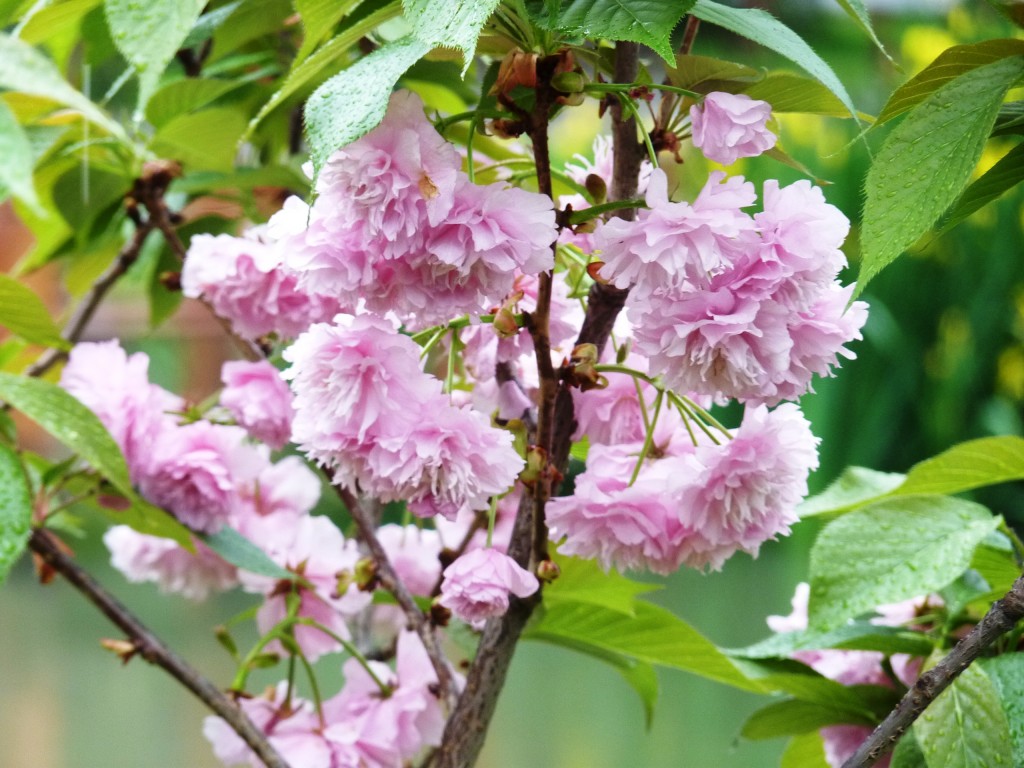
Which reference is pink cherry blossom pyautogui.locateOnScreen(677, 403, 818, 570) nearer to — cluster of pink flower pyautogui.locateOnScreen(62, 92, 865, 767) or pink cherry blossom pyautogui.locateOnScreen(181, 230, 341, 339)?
cluster of pink flower pyautogui.locateOnScreen(62, 92, 865, 767)

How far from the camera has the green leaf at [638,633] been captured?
1.15ft

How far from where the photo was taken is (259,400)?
14.5 inches

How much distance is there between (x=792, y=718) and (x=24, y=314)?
282 millimetres

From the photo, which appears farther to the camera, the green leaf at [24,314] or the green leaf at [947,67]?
the green leaf at [24,314]

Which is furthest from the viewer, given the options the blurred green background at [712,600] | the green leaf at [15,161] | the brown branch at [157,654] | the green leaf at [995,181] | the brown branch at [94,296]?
the blurred green background at [712,600]

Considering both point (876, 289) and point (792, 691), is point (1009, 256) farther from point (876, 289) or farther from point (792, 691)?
point (792, 691)

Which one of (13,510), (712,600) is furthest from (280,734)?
(712,600)

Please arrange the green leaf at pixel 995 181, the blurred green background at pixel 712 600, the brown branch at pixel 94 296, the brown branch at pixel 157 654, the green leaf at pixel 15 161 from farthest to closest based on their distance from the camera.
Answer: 1. the blurred green background at pixel 712 600
2. the brown branch at pixel 94 296
3. the brown branch at pixel 157 654
4. the green leaf at pixel 995 181
5. the green leaf at pixel 15 161

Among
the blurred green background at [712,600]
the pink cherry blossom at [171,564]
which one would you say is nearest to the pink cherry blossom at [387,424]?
the pink cherry blossom at [171,564]

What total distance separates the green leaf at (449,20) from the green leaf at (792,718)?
25 cm

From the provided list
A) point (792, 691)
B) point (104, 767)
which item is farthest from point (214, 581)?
point (104, 767)

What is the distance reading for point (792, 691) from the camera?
1.09 ft

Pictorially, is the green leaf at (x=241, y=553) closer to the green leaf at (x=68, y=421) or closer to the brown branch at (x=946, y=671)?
the green leaf at (x=68, y=421)

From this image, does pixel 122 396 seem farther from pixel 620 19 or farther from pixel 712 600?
pixel 712 600
